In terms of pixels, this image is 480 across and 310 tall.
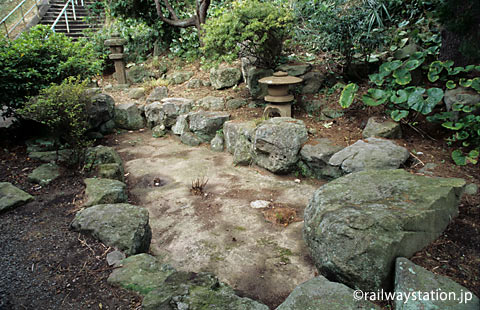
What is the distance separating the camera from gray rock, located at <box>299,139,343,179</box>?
4.37 meters

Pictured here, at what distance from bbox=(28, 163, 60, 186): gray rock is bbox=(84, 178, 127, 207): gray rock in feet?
1.57

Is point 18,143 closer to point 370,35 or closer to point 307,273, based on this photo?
point 307,273

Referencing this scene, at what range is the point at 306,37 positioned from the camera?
22.5 ft

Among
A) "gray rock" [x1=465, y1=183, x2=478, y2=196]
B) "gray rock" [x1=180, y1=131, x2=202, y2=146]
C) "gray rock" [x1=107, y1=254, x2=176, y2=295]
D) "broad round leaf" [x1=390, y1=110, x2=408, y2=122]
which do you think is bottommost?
"gray rock" [x1=180, y1=131, x2=202, y2=146]

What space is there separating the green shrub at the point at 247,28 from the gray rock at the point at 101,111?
7.99ft

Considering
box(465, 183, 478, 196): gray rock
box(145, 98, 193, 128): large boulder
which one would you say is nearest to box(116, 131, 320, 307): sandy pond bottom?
box(145, 98, 193, 128): large boulder

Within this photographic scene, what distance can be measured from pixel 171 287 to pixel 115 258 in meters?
A: 0.69

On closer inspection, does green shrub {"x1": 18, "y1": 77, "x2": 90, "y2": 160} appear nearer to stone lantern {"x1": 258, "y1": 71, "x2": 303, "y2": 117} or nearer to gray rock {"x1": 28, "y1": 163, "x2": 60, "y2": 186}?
gray rock {"x1": 28, "y1": 163, "x2": 60, "y2": 186}

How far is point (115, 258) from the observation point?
8.10 feet

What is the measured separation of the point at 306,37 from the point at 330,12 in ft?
4.31

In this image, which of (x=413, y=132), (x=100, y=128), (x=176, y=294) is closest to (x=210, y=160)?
(x=100, y=128)

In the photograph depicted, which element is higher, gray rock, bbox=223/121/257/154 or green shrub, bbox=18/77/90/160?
green shrub, bbox=18/77/90/160

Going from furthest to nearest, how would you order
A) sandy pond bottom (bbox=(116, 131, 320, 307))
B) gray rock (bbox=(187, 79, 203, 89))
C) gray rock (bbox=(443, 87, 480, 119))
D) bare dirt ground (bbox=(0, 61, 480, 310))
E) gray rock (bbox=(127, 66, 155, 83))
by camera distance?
1. gray rock (bbox=(127, 66, 155, 83))
2. gray rock (bbox=(187, 79, 203, 89))
3. gray rock (bbox=(443, 87, 480, 119))
4. sandy pond bottom (bbox=(116, 131, 320, 307))
5. bare dirt ground (bbox=(0, 61, 480, 310))

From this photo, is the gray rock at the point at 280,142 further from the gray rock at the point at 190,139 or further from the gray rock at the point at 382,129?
→ the gray rock at the point at 190,139
